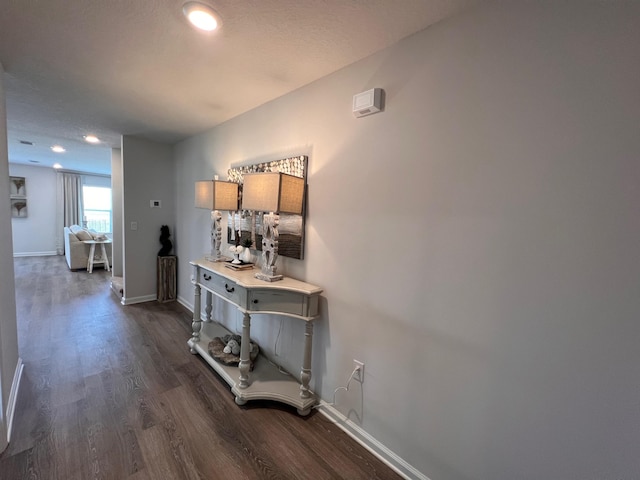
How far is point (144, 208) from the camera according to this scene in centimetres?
386

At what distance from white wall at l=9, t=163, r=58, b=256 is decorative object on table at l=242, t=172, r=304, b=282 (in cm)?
832

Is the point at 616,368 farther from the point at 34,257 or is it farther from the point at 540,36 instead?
the point at 34,257

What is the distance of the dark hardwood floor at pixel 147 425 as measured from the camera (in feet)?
4.83

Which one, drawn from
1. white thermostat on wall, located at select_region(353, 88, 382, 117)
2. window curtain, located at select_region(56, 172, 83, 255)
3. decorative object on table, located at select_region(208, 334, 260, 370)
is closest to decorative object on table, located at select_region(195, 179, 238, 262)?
decorative object on table, located at select_region(208, 334, 260, 370)

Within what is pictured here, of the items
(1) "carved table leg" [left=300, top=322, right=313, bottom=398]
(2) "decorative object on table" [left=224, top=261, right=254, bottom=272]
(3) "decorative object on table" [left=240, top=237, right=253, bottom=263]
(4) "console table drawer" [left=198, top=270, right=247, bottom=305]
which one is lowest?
(1) "carved table leg" [left=300, top=322, right=313, bottom=398]

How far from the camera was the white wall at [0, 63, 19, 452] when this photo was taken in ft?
5.22

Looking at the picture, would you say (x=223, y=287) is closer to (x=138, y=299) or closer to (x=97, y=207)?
(x=138, y=299)

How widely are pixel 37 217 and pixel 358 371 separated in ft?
30.4

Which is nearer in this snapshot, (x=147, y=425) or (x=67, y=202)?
(x=147, y=425)

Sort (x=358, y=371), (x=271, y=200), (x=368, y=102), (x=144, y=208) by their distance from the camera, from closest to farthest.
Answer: (x=368, y=102), (x=358, y=371), (x=271, y=200), (x=144, y=208)

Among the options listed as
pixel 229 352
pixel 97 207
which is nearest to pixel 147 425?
pixel 229 352

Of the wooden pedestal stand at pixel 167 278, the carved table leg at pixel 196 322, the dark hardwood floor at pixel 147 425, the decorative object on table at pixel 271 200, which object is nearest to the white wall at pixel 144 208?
the wooden pedestal stand at pixel 167 278

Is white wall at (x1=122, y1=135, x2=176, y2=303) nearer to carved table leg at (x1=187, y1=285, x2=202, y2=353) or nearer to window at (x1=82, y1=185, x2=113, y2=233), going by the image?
carved table leg at (x1=187, y1=285, x2=202, y2=353)

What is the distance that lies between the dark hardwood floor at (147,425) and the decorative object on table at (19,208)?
6.00m
